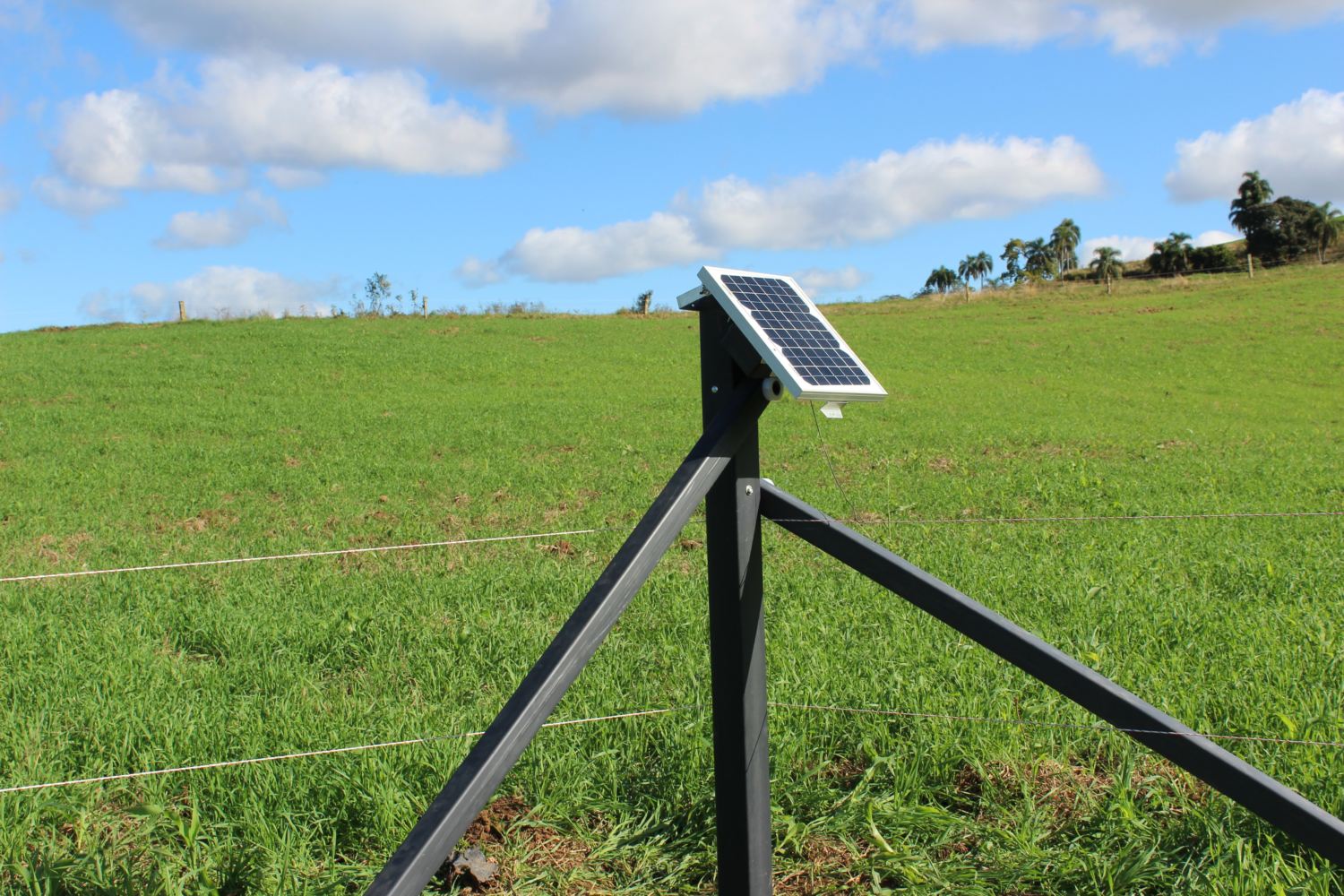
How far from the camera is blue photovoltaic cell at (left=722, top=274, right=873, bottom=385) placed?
219 centimetres

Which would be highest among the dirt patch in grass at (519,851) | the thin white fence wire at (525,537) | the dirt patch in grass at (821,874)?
the thin white fence wire at (525,537)

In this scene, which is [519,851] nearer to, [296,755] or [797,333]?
[296,755]

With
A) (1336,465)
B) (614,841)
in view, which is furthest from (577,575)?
(1336,465)

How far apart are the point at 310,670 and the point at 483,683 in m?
0.84

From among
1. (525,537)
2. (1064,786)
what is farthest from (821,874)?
(525,537)

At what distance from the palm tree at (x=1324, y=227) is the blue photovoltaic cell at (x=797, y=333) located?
260ft

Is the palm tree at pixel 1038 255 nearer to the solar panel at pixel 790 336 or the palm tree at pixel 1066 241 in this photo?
the palm tree at pixel 1066 241

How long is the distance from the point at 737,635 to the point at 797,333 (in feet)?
2.47

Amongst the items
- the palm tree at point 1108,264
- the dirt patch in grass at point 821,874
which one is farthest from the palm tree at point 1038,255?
the dirt patch in grass at point 821,874

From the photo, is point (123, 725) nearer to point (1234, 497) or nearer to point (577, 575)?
point (577, 575)

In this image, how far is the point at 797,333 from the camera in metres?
2.33

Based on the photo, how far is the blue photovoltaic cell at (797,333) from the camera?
2.19 metres

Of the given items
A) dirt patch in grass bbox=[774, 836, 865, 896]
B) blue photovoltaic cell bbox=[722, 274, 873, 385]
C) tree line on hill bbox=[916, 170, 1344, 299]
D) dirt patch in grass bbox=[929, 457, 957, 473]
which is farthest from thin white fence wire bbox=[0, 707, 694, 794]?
tree line on hill bbox=[916, 170, 1344, 299]

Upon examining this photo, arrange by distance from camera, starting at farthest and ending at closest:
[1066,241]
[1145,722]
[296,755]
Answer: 1. [1066,241]
2. [296,755]
3. [1145,722]
